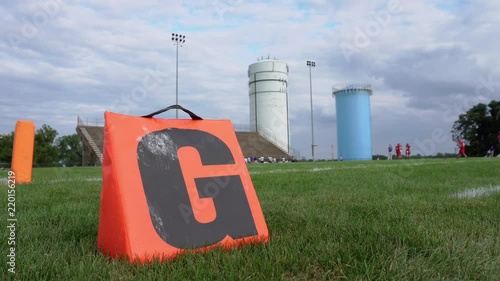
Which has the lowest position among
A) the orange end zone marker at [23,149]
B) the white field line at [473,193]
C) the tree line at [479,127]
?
the white field line at [473,193]

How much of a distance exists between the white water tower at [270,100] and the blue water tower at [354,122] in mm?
5873

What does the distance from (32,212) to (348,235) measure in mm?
2444

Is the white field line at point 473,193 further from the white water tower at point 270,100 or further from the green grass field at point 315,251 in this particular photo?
the white water tower at point 270,100

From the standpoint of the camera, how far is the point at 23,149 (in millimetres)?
6359

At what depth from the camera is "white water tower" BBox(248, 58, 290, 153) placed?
4106 centimetres

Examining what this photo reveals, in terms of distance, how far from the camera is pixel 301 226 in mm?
2396

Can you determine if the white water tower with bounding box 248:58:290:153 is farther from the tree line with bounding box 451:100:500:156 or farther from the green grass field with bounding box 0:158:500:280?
the green grass field with bounding box 0:158:500:280

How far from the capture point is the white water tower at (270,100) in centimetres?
4106

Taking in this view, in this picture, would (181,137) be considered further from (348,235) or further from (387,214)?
(387,214)

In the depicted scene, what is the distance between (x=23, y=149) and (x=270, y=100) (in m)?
35.5

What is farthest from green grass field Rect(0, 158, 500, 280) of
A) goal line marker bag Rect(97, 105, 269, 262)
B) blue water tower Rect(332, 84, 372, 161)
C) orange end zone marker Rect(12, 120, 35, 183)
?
blue water tower Rect(332, 84, 372, 161)

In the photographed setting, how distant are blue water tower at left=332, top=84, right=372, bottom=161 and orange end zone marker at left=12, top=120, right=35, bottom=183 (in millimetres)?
33949

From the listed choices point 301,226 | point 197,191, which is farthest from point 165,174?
point 301,226

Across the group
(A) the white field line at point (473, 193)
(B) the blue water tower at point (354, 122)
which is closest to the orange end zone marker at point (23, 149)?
(A) the white field line at point (473, 193)
